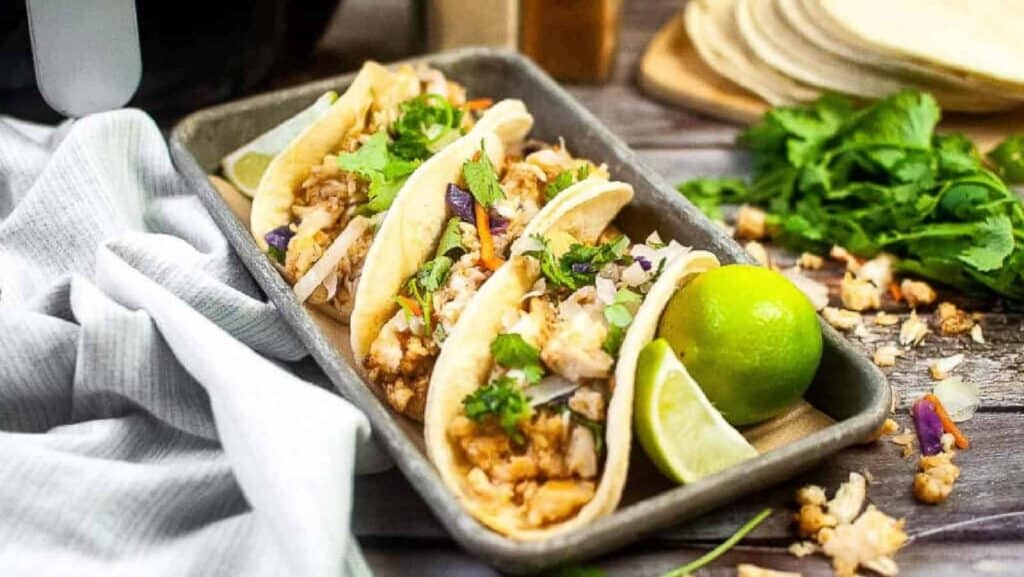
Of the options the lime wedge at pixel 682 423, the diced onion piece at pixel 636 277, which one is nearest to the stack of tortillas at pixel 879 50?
the diced onion piece at pixel 636 277

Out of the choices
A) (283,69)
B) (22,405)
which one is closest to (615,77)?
(283,69)

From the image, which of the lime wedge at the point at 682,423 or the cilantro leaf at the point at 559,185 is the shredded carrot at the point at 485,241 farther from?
the lime wedge at the point at 682,423

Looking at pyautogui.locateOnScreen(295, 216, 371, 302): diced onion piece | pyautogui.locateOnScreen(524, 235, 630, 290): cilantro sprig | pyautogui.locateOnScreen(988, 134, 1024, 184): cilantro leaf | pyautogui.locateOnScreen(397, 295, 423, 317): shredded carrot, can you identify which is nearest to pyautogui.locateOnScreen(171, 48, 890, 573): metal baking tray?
pyautogui.locateOnScreen(295, 216, 371, 302): diced onion piece

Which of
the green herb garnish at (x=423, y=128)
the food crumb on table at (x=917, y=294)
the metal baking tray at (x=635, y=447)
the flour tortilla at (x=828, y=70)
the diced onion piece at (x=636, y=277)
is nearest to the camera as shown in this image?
the metal baking tray at (x=635, y=447)

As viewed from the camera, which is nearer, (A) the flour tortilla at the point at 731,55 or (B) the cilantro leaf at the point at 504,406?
(B) the cilantro leaf at the point at 504,406

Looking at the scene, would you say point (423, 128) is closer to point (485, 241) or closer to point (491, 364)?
point (485, 241)

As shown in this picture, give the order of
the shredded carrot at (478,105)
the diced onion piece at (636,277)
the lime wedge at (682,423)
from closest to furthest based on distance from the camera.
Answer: the lime wedge at (682,423) < the diced onion piece at (636,277) < the shredded carrot at (478,105)
